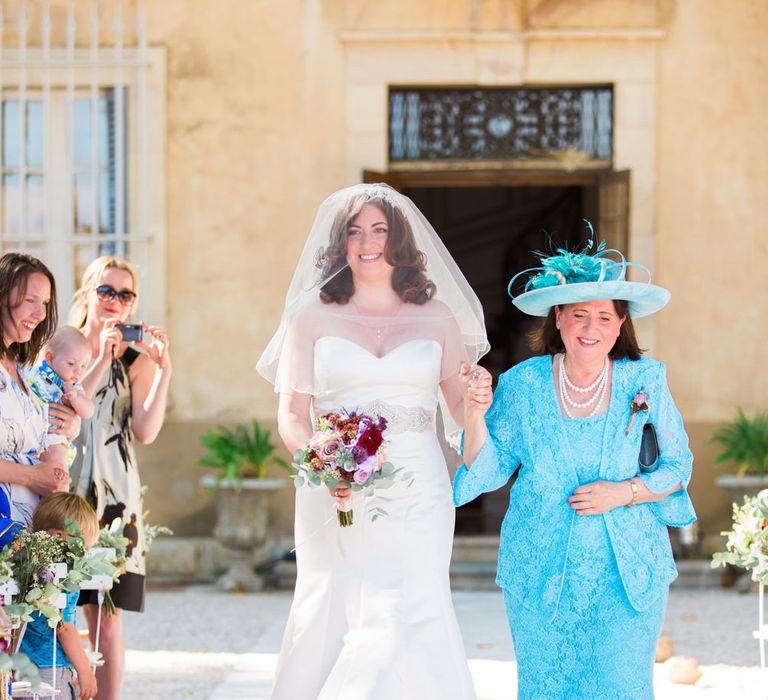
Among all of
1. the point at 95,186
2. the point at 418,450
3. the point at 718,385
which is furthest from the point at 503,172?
the point at 418,450

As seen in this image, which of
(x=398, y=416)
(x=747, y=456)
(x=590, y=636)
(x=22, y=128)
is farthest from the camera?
(x=22, y=128)

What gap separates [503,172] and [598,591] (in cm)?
610

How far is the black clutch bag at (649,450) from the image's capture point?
4.36 meters

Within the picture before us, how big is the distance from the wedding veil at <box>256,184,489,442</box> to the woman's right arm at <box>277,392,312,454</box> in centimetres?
3

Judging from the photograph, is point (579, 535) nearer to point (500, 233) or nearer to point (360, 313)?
point (360, 313)

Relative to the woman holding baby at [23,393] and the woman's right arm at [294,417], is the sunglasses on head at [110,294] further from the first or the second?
the woman's right arm at [294,417]

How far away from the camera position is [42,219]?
10.1 meters

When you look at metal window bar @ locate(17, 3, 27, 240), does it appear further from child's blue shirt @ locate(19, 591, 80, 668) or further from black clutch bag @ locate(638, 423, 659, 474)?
black clutch bag @ locate(638, 423, 659, 474)

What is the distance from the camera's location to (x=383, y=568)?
467 cm

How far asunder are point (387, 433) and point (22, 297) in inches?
52.8

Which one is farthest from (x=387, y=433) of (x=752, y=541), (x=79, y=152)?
(x=79, y=152)

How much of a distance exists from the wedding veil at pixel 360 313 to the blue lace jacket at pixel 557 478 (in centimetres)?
56

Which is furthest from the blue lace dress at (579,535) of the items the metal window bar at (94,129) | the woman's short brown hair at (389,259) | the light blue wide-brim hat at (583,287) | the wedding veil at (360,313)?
the metal window bar at (94,129)

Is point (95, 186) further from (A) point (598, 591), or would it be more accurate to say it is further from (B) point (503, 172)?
(A) point (598, 591)
